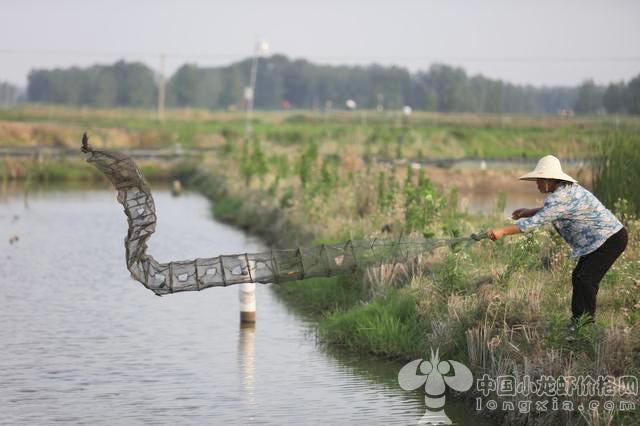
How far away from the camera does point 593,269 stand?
11.9 m

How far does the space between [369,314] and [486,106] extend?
65605 mm

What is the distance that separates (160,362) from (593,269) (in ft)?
21.5

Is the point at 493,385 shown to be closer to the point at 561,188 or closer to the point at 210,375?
the point at 561,188

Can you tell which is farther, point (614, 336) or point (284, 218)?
point (284, 218)

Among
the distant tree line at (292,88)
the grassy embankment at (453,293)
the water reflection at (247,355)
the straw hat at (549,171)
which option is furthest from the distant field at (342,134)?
the straw hat at (549,171)

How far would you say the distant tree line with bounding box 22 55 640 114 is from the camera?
93.7 m

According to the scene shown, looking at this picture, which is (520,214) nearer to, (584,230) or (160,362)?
(584,230)

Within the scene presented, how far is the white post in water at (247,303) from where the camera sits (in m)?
18.4

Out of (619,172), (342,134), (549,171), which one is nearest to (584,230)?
(549,171)

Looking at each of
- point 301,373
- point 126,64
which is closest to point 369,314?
point 301,373

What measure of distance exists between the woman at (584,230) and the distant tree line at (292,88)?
221 ft

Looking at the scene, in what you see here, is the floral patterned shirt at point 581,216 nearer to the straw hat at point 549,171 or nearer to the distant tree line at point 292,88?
the straw hat at point 549,171

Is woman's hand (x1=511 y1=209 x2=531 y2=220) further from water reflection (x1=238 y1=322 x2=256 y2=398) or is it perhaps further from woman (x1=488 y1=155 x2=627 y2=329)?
water reflection (x1=238 y1=322 x2=256 y2=398)

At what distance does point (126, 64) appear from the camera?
13875 centimetres
